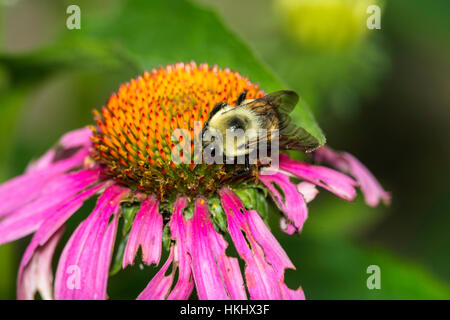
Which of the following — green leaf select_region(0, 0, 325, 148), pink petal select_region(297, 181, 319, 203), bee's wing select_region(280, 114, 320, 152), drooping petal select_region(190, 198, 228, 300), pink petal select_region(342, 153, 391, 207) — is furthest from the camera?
pink petal select_region(342, 153, 391, 207)

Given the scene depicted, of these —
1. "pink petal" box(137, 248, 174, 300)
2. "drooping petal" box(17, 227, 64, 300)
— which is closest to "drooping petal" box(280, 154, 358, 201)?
"pink petal" box(137, 248, 174, 300)

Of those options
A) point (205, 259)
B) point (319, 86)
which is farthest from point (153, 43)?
point (319, 86)

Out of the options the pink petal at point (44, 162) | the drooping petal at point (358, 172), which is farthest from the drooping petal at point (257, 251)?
the pink petal at point (44, 162)

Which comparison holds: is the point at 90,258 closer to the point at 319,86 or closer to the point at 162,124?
the point at 162,124

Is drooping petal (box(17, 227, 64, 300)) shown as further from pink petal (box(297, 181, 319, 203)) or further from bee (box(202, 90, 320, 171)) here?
pink petal (box(297, 181, 319, 203))

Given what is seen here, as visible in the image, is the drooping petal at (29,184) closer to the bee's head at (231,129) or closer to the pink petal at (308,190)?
the bee's head at (231,129)
